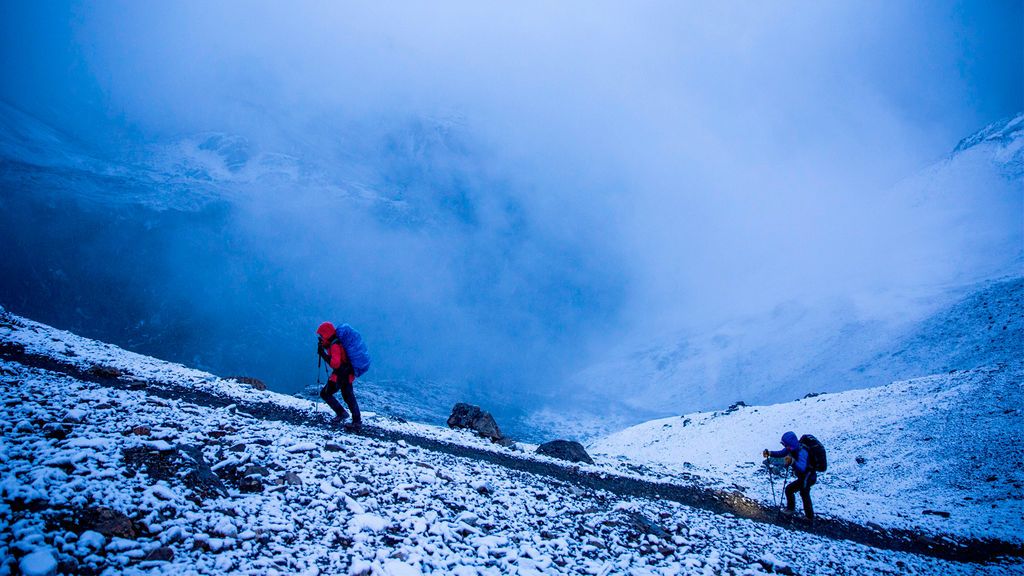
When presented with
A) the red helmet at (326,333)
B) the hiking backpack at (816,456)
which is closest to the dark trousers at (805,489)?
the hiking backpack at (816,456)

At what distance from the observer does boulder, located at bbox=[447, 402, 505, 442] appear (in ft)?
61.1

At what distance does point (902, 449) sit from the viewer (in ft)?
74.1

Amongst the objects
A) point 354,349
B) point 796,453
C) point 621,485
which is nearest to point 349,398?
point 354,349

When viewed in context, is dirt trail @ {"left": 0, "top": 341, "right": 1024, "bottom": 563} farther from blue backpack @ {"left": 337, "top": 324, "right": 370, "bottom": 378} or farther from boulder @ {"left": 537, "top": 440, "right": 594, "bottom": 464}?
boulder @ {"left": 537, "top": 440, "right": 594, "bottom": 464}

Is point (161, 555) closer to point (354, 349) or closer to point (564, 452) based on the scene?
point (354, 349)

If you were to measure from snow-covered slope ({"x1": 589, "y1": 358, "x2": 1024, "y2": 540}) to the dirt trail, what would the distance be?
131cm

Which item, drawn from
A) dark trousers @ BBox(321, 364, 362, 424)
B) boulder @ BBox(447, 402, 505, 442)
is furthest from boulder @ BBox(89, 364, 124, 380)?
boulder @ BBox(447, 402, 505, 442)

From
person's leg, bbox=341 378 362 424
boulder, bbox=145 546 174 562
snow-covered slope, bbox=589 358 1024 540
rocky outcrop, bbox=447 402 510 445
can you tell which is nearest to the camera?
boulder, bbox=145 546 174 562

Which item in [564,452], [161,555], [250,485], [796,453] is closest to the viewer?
[161,555]

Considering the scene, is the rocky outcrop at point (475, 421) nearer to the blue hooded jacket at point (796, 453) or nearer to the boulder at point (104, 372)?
the blue hooded jacket at point (796, 453)

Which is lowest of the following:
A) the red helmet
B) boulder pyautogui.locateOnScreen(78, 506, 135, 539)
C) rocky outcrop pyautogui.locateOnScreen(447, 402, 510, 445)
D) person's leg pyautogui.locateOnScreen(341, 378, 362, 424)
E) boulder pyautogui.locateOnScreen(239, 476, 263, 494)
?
boulder pyautogui.locateOnScreen(78, 506, 135, 539)

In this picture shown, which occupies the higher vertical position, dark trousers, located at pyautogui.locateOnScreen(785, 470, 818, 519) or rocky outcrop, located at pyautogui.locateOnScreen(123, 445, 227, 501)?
dark trousers, located at pyautogui.locateOnScreen(785, 470, 818, 519)

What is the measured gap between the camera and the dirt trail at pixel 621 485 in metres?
11.2

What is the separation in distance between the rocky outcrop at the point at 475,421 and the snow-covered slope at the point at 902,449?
7.29 meters
